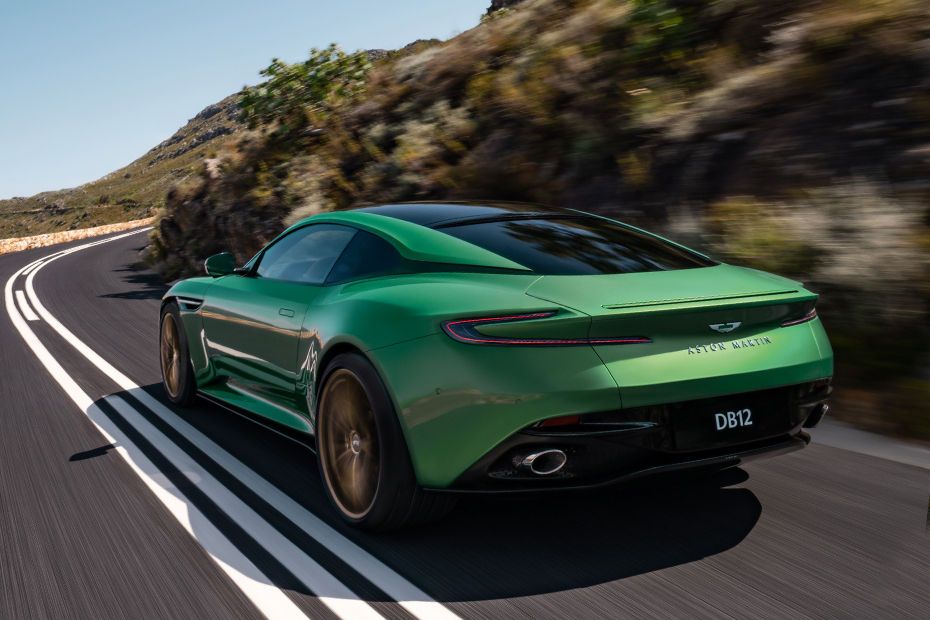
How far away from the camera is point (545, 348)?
3.18 m

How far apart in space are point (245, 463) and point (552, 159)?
6341 mm

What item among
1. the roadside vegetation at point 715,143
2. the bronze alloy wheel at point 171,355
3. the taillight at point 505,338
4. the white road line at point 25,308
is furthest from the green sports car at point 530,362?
the white road line at point 25,308

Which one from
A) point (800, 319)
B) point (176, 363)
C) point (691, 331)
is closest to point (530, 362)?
point (691, 331)

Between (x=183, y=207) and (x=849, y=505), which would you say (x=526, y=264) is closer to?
(x=849, y=505)

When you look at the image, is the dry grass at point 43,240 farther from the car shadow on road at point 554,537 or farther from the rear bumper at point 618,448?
the rear bumper at point 618,448

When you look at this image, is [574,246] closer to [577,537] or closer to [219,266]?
[577,537]

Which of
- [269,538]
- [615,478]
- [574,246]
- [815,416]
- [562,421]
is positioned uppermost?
[574,246]

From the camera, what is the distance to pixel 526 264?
3.73 metres

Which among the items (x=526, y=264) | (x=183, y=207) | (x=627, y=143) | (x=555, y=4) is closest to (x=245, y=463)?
(x=526, y=264)

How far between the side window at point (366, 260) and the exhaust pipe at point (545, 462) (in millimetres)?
1142

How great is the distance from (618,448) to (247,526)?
174 cm

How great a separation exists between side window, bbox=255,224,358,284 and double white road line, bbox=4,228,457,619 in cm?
103

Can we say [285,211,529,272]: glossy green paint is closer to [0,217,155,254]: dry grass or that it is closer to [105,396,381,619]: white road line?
[105,396,381,619]: white road line

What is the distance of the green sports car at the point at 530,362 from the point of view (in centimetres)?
317
